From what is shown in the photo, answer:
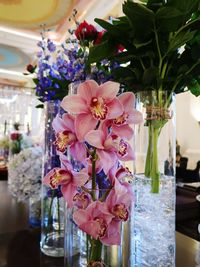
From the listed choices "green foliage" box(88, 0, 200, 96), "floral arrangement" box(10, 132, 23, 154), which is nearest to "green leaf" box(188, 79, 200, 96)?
"green foliage" box(88, 0, 200, 96)

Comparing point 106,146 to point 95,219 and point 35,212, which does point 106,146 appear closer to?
point 95,219

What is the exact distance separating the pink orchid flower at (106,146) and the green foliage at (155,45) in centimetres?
22

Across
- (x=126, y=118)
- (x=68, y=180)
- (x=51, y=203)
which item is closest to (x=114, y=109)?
(x=126, y=118)

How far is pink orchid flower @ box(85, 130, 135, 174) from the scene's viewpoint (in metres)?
0.39

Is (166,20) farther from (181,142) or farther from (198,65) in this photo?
(181,142)

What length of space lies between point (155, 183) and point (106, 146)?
0.70ft

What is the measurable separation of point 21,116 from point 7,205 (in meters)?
6.56

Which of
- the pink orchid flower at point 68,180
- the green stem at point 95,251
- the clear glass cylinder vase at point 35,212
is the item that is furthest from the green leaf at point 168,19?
the clear glass cylinder vase at point 35,212

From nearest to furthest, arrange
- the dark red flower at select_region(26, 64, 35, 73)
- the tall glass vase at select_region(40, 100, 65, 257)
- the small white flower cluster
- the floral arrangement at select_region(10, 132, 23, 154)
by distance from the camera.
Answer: the tall glass vase at select_region(40, 100, 65, 257), the small white flower cluster, the dark red flower at select_region(26, 64, 35, 73), the floral arrangement at select_region(10, 132, 23, 154)

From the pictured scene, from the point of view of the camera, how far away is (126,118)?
42 centimetres

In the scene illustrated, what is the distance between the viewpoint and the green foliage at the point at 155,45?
1.64 ft

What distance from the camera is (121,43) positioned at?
1.96 feet

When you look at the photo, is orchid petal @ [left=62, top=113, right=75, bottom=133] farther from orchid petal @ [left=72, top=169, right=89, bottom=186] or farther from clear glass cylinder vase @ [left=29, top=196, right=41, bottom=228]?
clear glass cylinder vase @ [left=29, top=196, right=41, bottom=228]

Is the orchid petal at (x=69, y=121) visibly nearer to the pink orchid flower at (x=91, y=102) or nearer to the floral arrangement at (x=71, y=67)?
the pink orchid flower at (x=91, y=102)
